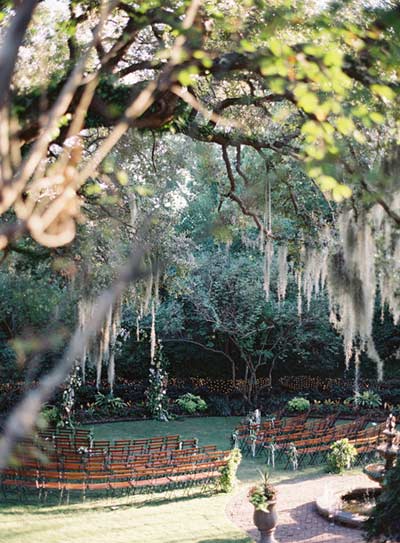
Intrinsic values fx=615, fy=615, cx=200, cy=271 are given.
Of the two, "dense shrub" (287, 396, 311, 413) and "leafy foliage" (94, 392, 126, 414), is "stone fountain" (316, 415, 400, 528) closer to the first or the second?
"dense shrub" (287, 396, 311, 413)

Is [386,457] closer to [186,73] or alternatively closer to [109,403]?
[186,73]

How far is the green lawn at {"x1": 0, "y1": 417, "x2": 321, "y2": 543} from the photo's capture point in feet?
27.6

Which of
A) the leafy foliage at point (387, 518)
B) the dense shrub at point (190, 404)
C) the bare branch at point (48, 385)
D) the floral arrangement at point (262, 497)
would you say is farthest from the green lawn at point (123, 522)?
the dense shrub at point (190, 404)

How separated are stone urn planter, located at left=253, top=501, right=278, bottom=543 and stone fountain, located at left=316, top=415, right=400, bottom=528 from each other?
1.58m

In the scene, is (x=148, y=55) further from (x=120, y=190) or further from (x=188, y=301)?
(x=188, y=301)

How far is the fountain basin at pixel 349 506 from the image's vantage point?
9.40m

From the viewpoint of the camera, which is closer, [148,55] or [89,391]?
[148,55]

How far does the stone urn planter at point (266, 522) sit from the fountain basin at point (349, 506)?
56.8 inches

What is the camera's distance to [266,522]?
8.38 m

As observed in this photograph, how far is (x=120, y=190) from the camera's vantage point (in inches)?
414

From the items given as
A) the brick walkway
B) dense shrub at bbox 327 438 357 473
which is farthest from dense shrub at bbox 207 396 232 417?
the brick walkway

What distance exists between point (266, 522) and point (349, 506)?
8.77 feet

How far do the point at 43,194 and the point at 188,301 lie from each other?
13011 millimetres

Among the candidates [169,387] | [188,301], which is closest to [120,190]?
[188,301]
